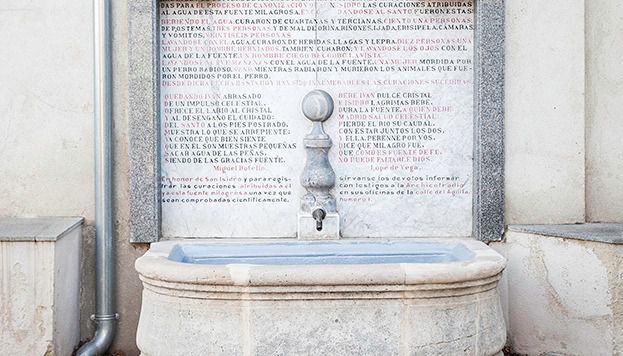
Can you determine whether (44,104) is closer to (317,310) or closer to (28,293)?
(28,293)

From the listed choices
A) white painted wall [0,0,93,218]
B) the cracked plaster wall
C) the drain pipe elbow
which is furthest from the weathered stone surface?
the cracked plaster wall

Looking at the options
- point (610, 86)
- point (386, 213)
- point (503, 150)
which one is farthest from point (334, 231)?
point (610, 86)

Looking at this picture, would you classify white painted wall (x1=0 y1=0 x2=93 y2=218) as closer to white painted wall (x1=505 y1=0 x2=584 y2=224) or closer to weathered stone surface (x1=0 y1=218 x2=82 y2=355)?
weathered stone surface (x1=0 y1=218 x2=82 y2=355)

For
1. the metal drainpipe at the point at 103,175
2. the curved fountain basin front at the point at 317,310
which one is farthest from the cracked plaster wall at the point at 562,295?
the metal drainpipe at the point at 103,175

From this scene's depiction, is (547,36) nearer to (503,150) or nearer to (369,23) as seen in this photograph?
(503,150)

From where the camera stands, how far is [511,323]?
223 inches

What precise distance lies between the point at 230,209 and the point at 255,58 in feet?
3.63

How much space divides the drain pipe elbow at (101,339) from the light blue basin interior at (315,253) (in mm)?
862

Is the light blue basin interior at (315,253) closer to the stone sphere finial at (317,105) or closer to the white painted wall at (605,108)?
the stone sphere finial at (317,105)

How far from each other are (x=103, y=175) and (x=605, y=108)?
3696mm

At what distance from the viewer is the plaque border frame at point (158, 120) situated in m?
5.65

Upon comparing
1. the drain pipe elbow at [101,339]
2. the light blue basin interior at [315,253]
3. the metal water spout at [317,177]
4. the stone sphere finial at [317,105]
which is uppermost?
the stone sphere finial at [317,105]

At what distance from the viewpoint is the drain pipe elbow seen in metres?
5.55

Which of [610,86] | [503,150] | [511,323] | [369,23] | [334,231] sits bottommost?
[511,323]
